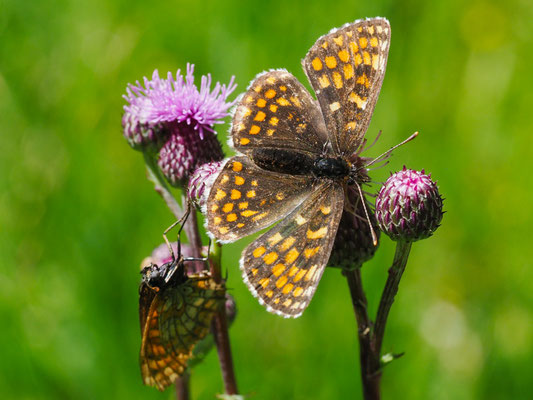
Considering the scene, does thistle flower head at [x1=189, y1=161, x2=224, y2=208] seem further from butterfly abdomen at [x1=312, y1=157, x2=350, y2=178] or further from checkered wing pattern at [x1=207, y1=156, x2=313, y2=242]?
butterfly abdomen at [x1=312, y1=157, x2=350, y2=178]

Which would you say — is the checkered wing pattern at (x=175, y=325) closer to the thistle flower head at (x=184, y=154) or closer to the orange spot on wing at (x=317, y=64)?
the thistle flower head at (x=184, y=154)

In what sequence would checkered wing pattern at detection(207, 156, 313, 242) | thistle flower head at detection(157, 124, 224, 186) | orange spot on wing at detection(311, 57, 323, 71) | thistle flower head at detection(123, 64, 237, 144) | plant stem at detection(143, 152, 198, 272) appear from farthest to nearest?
thistle flower head at detection(123, 64, 237, 144) < thistle flower head at detection(157, 124, 224, 186) < plant stem at detection(143, 152, 198, 272) < orange spot on wing at detection(311, 57, 323, 71) < checkered wing pattern at detection(207, 156, 313, 242)

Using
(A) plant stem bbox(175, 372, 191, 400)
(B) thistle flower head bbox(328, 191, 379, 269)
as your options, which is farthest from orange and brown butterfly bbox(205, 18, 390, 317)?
(A) plant stem bbox(175, 372, 191, 400)

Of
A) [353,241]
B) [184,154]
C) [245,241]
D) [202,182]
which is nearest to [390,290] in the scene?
[353,241]

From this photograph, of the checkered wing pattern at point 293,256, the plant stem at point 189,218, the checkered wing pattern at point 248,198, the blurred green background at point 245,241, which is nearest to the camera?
the checkered wing pattern at point 293,256

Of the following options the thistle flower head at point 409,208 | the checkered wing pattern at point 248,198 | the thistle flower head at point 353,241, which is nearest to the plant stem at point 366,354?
the thistle flower head at point 353,241

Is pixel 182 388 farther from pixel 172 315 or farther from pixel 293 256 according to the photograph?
pixel 293 256

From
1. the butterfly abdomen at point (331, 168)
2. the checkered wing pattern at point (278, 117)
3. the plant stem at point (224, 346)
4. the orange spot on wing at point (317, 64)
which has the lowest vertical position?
the plant stem at point (224, 346)
